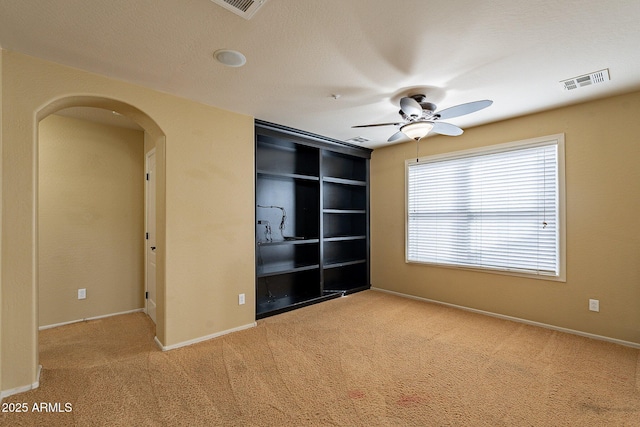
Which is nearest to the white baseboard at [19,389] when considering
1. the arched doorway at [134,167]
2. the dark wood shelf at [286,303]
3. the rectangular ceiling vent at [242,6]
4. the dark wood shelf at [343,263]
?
the arched doorway at [134,167]

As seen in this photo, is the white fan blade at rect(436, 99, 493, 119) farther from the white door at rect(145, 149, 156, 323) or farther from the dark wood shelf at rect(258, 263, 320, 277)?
the white door at rect(145, 149, 156, 323)

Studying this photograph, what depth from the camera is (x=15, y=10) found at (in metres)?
1.73

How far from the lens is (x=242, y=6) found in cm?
170

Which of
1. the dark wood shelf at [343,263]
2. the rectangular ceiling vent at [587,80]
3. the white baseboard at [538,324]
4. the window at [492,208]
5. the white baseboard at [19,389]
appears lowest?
the white baseboard at [538,324]

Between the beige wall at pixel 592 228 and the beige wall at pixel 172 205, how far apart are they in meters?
3.21

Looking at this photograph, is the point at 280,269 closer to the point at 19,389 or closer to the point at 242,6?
the point at 19,389

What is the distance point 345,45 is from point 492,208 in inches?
116

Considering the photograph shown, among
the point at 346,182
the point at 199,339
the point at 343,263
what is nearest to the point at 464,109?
the point at 346,182

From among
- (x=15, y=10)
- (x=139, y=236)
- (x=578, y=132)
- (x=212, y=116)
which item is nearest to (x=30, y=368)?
(x=139, y=236)

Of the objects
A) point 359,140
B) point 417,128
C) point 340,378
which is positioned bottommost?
point 340,378

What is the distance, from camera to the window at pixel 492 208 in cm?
341

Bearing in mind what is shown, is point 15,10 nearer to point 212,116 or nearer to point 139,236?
point 212,116

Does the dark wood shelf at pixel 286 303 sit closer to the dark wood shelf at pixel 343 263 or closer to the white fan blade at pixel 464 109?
the dark wood shelf at pixel 343 263

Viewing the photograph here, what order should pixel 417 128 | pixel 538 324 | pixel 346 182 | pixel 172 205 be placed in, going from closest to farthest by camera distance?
pixel 417 128, pixel 172 205, pixel 538 324, pixel 346 182
